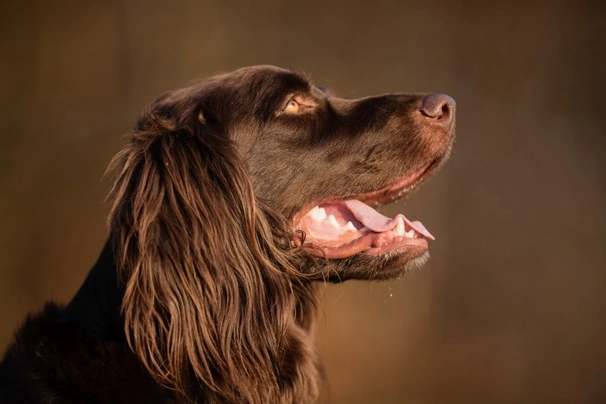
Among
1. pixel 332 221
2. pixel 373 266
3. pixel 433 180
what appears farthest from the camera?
pixel 433 180

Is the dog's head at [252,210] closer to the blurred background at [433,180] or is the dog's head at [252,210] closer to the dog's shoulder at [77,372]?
the dog's shoulder at [77,372]

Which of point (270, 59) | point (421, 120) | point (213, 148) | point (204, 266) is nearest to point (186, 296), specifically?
point (204, 266)

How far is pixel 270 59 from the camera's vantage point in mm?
5508

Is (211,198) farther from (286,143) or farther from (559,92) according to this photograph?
(559,92)

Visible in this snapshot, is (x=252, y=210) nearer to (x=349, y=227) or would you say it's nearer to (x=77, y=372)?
(x=349, y=227)

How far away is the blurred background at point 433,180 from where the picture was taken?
528 cm

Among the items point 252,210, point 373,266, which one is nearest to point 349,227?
point 373,266

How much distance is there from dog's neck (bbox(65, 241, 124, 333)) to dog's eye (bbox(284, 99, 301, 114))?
2.45ft

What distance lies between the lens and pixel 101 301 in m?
2.50

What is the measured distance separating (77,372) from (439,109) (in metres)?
1.42

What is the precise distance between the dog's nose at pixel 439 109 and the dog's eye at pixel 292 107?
417 mm

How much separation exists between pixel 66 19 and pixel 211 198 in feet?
10.8

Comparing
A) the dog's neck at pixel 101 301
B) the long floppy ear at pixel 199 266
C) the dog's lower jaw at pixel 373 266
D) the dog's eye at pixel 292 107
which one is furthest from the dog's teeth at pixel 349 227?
the dog's neck at pixel 101 301

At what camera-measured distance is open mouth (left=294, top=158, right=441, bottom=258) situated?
273cm
